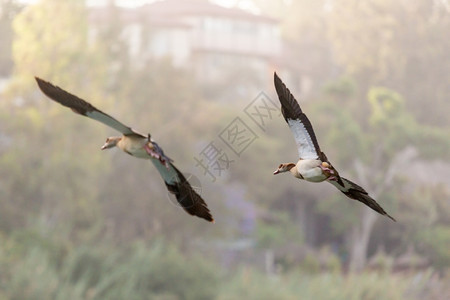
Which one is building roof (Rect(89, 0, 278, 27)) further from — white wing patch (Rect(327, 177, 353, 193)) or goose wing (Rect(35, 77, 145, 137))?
white wing patch (Rect(327, 177, 353, 193))

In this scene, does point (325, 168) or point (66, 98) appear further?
point (66, 98)

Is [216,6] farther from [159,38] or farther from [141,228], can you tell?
[141,228]

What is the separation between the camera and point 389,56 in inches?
1818

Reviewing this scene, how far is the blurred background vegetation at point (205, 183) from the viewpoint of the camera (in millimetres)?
24688

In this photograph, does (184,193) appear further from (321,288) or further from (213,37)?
(213,37)

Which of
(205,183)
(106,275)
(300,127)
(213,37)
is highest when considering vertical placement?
(213,37)

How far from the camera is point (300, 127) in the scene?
378 centimetres

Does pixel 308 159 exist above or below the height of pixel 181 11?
below

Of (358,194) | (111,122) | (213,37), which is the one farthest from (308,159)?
(213,37)

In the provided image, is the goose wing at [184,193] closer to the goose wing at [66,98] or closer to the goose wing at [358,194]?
the goose wing at [66,98]

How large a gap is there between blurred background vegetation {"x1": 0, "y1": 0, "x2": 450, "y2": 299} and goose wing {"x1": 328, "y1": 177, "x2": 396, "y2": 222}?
1758 centimetres

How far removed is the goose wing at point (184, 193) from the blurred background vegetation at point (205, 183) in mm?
17125

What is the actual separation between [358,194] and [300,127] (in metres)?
0.37

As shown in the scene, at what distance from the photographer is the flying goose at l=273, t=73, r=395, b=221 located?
3580 mm
